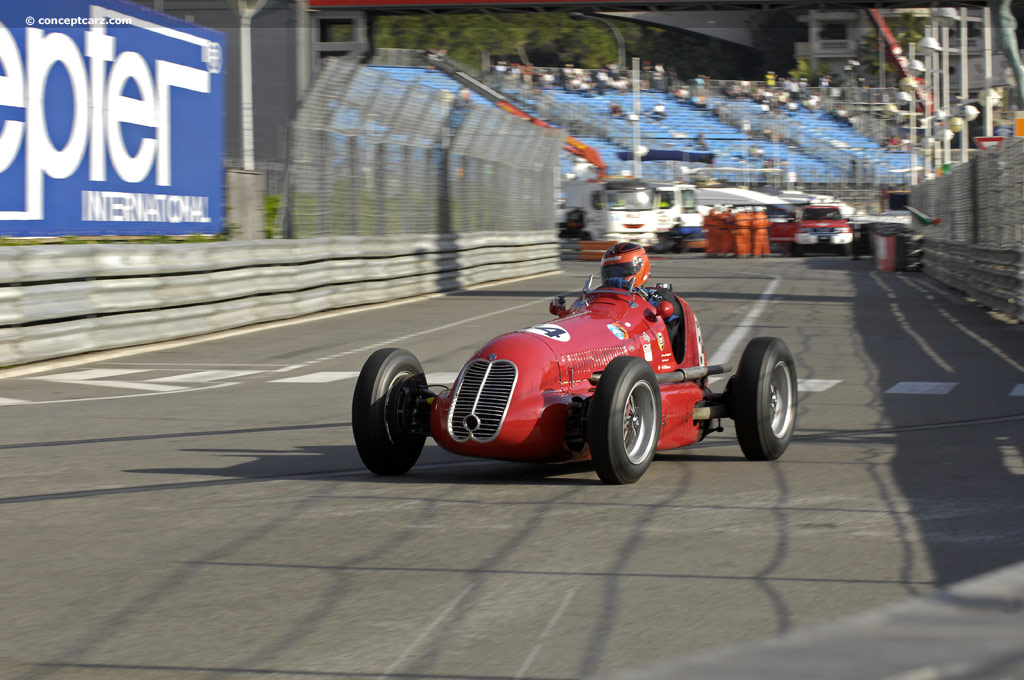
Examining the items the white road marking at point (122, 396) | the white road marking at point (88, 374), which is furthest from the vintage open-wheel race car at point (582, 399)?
the white road marking at point (88, 374)

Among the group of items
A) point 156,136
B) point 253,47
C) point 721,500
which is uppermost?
point 253,47

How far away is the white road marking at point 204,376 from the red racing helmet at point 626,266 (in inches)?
206

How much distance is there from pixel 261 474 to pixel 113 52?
33.5 feet

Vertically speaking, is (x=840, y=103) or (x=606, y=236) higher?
(x=840, y=103)

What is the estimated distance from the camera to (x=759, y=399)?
7.80 m

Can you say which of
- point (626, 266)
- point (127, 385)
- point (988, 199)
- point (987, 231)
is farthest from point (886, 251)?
point (626, 266)

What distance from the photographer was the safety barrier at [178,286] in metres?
13.4

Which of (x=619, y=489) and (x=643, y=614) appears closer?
(x=643, y=614)

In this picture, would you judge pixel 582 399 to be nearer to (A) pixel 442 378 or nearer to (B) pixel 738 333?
(A) pixel 442 378

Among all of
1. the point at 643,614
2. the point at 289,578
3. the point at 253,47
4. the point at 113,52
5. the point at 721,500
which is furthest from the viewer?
the point at 253,47

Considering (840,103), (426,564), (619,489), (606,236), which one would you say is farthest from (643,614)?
(840,103)

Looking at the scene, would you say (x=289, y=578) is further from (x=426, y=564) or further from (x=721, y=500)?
(x=721, y=500)

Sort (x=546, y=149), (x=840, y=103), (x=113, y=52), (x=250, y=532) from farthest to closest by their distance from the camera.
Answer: (x=840, y=103)
(x=546, y=149)
(x=113, y=52)
(x=250, y=532)

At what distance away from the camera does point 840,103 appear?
86250 millimetres
